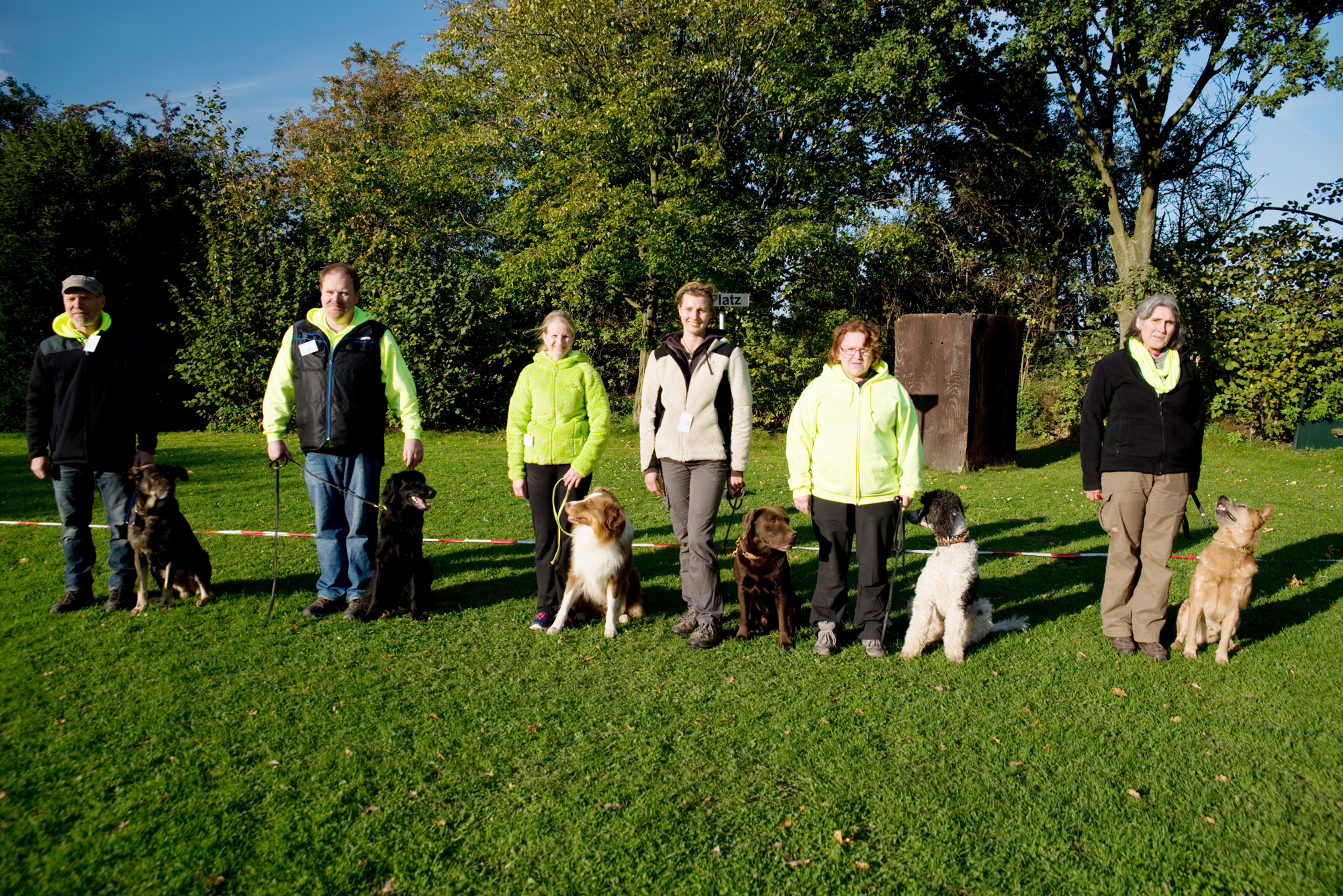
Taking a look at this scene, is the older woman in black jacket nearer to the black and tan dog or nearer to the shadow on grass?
the black and tan dog

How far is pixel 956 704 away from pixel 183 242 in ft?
64.4

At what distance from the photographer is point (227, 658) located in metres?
4.38

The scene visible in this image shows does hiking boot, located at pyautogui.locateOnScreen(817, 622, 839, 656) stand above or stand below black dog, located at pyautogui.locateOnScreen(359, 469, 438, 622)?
below

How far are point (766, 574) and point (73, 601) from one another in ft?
14.4

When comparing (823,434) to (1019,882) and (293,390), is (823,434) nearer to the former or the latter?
(1019,882)

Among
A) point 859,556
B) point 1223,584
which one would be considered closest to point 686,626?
point 859,556

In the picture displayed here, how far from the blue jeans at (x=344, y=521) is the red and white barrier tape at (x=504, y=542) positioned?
1968 millimetres

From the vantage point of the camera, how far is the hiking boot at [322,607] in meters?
5.12

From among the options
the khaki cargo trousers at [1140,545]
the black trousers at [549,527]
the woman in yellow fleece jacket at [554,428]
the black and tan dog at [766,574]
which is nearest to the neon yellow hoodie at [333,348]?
the woman in yellow fleece jacket at [554,428]

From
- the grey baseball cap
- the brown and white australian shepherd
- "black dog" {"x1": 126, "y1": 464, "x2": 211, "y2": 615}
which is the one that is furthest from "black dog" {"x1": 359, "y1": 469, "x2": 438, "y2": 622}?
the grey baseball cap

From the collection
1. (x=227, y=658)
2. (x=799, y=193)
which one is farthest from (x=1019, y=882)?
(x=799, y=193)

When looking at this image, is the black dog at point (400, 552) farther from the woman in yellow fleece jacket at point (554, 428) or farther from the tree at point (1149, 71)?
the tree at point (1149, 71)

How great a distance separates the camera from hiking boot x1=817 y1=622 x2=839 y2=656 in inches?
179

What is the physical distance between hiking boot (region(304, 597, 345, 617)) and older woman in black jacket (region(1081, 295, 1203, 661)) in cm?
463
